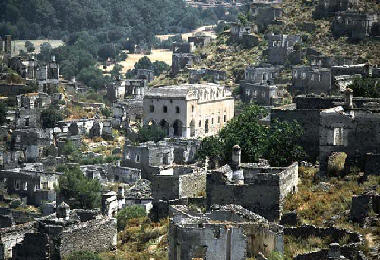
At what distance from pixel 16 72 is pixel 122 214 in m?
44.7

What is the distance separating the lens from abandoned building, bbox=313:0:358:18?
289 feet

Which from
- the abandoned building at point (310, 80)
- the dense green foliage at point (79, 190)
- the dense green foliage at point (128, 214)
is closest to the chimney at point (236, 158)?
the dense green foliage at point (128, 214)

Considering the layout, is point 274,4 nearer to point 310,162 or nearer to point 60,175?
point 60,175

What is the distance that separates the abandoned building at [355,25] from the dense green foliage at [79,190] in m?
24.2

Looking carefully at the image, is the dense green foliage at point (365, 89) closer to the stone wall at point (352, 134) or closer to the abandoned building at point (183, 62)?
the stone wall at point (352, 134)

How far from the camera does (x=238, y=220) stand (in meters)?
33.7

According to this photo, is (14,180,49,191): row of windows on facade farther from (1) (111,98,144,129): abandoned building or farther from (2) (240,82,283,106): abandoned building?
(2) (240,82,283,106): abandoned building

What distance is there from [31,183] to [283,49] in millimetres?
23679

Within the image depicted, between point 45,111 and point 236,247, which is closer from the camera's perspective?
point 236,247

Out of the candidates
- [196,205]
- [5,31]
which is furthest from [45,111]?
[5,31]

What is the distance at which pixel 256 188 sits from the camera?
39625 mm

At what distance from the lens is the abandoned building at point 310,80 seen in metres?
69.2

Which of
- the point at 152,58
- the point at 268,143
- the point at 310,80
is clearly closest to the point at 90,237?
the point at 268,143

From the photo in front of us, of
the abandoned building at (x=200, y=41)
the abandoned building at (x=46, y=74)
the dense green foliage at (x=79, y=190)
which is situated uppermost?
the abandoned building at (x=200, y=41)
